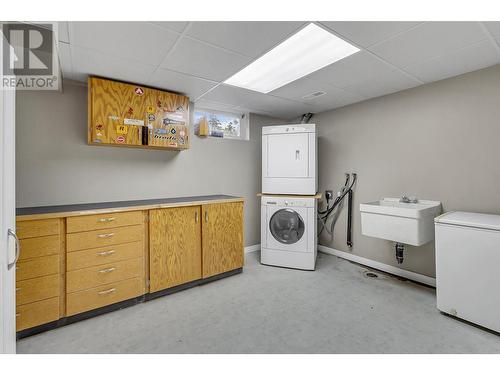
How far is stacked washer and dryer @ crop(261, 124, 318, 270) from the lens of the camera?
10.4 feet

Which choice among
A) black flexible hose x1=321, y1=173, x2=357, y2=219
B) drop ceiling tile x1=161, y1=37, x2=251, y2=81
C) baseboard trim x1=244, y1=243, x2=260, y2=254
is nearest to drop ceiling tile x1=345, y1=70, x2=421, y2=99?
black flexible hose x1=321, y1=173, x2=357, y2=219

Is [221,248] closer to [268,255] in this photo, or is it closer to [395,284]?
[268,255]

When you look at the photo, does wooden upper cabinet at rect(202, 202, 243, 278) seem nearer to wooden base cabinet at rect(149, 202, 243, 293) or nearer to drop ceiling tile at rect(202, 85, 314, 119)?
wooden base cabinet at rect(149, 202, 243, 293)

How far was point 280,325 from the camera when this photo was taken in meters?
1.99

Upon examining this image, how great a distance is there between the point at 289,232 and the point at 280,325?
1433 mm

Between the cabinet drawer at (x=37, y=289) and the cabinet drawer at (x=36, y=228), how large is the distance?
0.35 m

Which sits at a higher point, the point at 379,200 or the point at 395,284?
the point at 379,200

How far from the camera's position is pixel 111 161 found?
269cm

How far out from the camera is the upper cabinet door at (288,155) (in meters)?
3.19

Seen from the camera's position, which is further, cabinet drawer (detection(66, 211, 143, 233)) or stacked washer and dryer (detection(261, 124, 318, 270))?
stacked washer and dryer (detection(261, 124, 318, 270))

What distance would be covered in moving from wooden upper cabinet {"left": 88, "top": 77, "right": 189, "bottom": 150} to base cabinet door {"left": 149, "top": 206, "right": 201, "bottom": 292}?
839 millimetres
